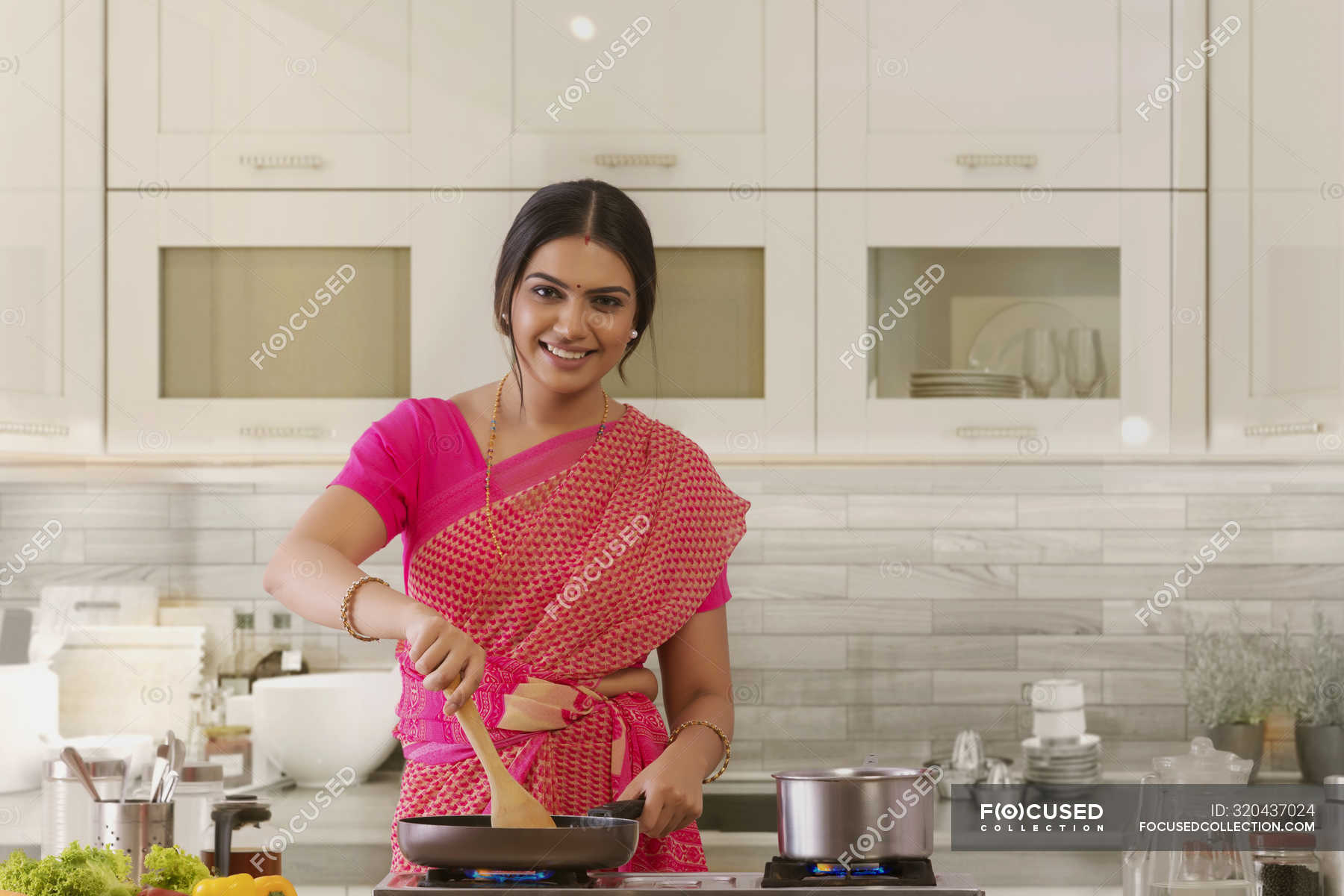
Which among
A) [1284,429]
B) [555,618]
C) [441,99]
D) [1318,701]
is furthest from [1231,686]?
[441,99]

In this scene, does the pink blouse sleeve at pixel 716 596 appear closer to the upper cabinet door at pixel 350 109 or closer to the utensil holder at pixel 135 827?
the utensil holder at pixel 135 827

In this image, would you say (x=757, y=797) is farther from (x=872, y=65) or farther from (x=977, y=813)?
(x=872, y=65)

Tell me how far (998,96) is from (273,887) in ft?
5.98

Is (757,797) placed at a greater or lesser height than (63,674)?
lesser

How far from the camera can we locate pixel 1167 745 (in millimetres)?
2551

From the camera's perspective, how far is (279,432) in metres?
2.27

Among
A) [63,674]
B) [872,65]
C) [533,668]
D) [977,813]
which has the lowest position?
[977,813]

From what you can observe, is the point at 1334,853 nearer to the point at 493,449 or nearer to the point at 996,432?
the point at 996,432

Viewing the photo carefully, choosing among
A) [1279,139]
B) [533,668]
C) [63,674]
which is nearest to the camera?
[533,668]

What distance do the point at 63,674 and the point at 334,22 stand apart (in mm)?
1356

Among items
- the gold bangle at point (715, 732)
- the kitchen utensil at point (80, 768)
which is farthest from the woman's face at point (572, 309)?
the kitchen utensil at point (80, 768)

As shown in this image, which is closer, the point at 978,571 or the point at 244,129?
the point at 244,129

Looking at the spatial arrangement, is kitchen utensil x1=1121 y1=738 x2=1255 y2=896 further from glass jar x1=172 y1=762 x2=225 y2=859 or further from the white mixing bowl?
the white mixing bowl

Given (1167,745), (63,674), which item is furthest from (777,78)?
(63,674)
